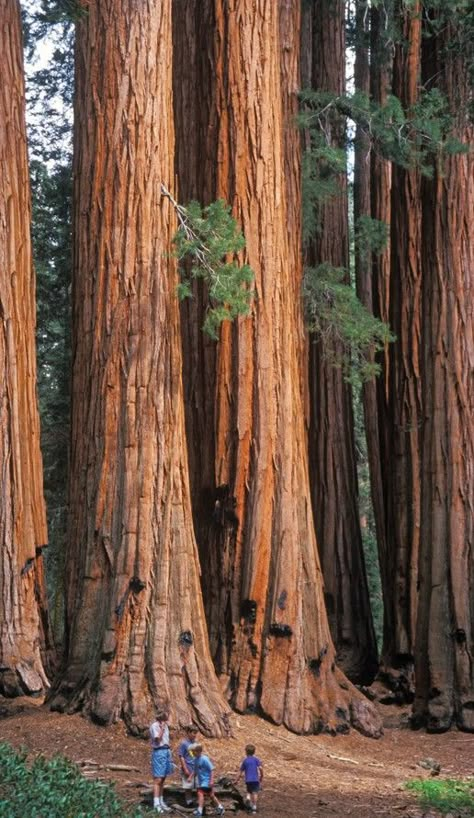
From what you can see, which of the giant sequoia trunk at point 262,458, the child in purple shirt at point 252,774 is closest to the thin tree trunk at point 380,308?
the giant sequoia trunk at point 262,458

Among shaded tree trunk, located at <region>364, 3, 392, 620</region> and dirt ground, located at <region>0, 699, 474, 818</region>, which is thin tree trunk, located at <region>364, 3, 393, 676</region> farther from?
dirt ground, located at <region>0, 699, 474, 818</region>

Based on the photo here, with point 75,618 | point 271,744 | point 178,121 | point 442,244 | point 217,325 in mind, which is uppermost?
point 178,121

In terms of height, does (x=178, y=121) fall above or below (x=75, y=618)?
above

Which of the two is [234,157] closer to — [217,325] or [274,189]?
[274,189]

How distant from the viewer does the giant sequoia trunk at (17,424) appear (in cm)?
1305

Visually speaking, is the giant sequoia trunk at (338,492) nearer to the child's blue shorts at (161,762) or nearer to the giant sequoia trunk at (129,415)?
the giant sequoia trunk at (129,415)

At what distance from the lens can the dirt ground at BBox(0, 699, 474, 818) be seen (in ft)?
28.8

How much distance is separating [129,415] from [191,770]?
11.4 ft

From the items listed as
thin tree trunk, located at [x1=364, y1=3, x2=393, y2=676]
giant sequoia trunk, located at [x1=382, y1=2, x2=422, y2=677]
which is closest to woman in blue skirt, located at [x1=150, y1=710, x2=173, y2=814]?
giant sequoia trunk, located at [x1=382, y1=2, x2=422, y2=677]

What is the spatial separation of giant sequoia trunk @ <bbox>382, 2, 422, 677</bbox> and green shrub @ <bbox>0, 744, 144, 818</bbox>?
30.4 feet

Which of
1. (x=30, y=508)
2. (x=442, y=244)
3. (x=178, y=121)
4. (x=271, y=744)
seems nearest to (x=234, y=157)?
(x=178, y=121)

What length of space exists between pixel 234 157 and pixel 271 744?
5.77 meters

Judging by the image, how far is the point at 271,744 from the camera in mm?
10625

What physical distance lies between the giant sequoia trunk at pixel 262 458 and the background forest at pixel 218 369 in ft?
0.08
